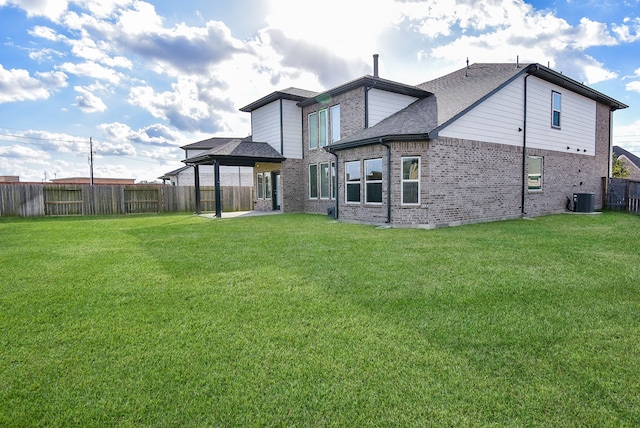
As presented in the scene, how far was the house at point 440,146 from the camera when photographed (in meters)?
11.8

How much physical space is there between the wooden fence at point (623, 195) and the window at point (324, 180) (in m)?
14.9

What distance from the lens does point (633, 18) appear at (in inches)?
514

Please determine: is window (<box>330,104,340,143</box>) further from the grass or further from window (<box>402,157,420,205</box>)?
the grass

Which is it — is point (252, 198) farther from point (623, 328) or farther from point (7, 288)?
point (623, 328)

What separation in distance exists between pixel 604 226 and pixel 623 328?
9951 mm

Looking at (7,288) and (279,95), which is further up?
(279,95)

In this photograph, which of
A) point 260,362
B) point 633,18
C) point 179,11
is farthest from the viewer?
point 633,18

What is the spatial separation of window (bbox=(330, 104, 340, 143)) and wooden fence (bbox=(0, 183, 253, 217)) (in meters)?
9.06

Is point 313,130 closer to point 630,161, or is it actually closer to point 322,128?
point 322,128

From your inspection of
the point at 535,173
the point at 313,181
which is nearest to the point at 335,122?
the point at 313,181

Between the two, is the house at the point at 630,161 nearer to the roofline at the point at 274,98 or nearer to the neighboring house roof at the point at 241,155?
the roofline at the point at 274,98

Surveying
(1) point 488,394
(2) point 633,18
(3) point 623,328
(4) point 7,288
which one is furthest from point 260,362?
(2) point 633,18

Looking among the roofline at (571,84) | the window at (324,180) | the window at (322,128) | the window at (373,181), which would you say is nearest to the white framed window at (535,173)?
the roofline at (571,84)

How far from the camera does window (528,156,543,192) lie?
48.7 feet
